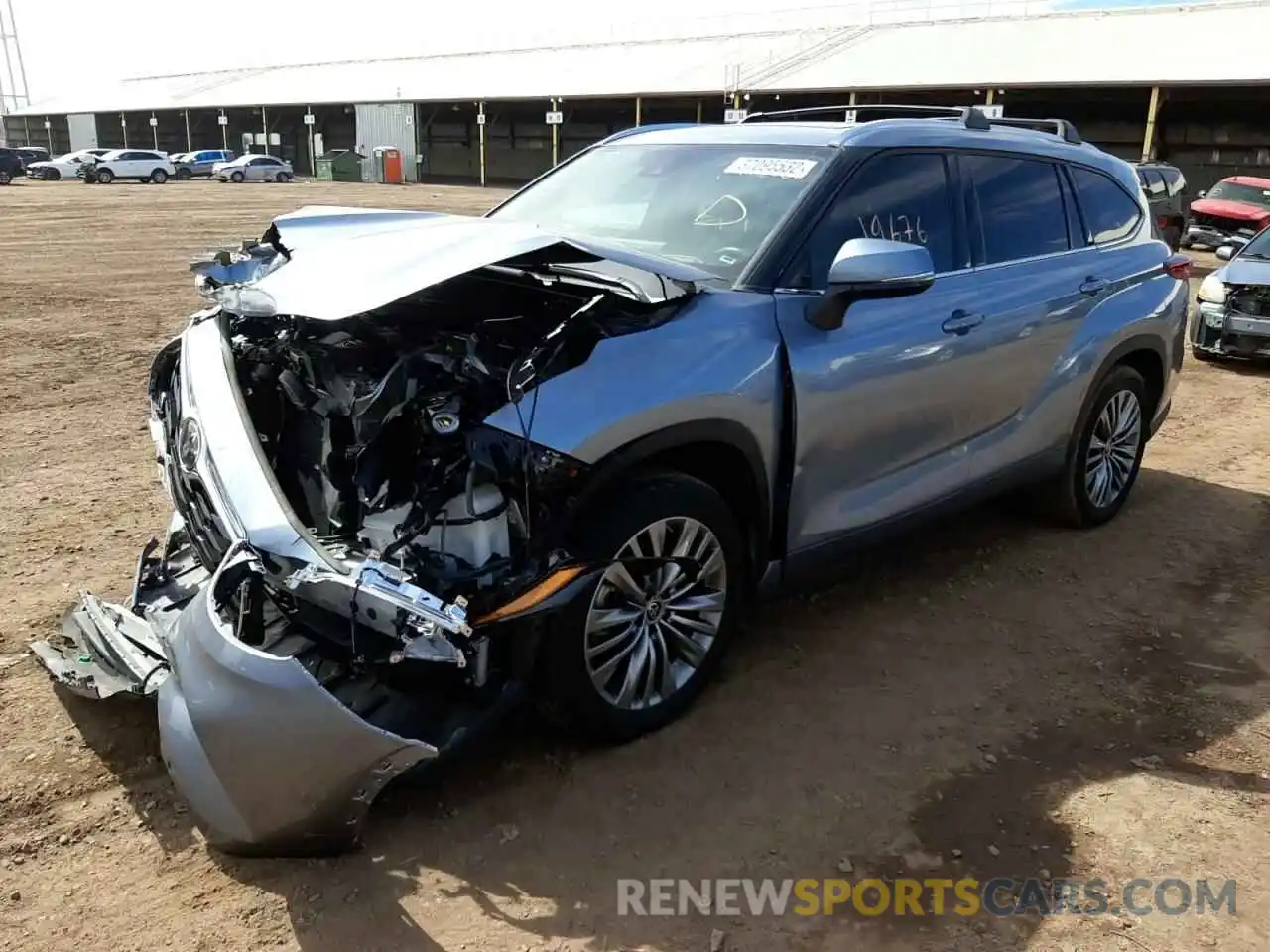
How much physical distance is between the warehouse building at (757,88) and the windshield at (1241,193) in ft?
17.5

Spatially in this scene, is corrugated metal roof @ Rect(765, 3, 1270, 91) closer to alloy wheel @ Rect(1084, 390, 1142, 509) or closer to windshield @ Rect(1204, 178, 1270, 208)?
windshield @ Rect(1204, 178, 1270, 208)

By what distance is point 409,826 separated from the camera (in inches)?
118

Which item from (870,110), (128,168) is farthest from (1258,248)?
(128,168)

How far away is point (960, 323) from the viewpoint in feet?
13.8

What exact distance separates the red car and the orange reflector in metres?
20.8

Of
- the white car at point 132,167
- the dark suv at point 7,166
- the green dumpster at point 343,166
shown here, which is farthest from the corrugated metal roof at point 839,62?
the dark suv at point 7,166

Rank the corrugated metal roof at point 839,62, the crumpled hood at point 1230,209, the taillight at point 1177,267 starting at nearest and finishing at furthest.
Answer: the taillight at point 1177,267, the crumpled hood at point 1230,209, the corrugated metal roof at point 839,62

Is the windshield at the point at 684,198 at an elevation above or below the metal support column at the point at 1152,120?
below

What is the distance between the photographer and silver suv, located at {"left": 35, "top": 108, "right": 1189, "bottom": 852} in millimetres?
2684

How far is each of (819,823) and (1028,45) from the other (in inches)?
Answer: 1325

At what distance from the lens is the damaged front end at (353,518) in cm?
256

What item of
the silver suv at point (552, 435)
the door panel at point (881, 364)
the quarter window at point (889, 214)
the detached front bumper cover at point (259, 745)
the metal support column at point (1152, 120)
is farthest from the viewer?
the metal support column at point (1152, 120)

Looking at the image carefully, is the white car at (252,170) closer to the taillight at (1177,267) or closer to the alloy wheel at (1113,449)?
the taillight at (1177,267)

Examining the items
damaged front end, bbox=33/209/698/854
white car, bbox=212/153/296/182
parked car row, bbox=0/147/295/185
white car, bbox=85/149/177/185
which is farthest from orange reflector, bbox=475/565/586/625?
white car, bbox=212/153/296/182
